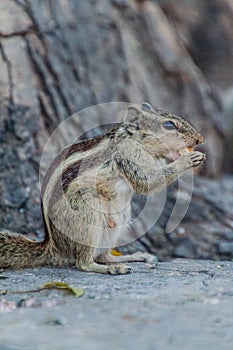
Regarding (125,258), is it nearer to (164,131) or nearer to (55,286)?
(164,131)

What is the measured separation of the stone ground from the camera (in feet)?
15.0

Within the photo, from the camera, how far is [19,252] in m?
6.85

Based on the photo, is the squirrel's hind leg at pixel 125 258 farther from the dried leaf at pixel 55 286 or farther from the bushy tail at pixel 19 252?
the dried leaf at pixel 55 286

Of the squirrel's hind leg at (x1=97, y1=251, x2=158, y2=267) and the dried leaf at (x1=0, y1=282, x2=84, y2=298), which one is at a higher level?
the dried leaf at (x1=0, y1=282, x2=84, y2=298)

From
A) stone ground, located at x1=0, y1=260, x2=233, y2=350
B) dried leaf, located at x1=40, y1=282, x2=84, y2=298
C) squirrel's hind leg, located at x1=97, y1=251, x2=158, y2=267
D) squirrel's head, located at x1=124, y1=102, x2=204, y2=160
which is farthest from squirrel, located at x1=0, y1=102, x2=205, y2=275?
dried leaf, located at x1=40, y1=282, x2=84, y2=298

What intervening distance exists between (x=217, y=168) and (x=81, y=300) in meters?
5.33

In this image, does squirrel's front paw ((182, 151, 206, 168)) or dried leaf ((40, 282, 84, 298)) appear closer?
dried leaf ((40, 282, 84, 298))

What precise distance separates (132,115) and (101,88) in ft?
8.05

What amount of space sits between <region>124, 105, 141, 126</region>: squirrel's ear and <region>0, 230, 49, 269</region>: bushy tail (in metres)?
1.14

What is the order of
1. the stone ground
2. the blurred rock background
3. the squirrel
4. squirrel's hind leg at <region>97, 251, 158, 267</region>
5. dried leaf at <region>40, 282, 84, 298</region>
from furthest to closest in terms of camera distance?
the blurred rock background → squirrel's hind leg at <region>97, 251, 158, 267</region> → the squirrel → dried leaf at <region>40, 282, 84, 298</region> → the stone ground

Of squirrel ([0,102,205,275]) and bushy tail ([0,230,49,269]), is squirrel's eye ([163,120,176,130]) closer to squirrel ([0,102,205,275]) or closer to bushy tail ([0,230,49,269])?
squirrel ([0,102,205,275])

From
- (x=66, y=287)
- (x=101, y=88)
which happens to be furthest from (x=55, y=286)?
(x=101, y=88)

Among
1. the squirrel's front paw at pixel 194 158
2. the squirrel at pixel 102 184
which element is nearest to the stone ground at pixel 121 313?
the squirrel at pixel 102 184

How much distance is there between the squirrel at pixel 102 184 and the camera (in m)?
6.71
